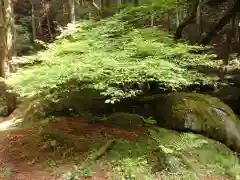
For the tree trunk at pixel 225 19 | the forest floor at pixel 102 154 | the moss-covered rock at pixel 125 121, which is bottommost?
the forest floor at pixel 102 154

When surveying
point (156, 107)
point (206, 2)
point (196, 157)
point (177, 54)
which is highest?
point (206, 2)

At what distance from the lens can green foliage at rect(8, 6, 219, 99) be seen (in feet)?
19.3

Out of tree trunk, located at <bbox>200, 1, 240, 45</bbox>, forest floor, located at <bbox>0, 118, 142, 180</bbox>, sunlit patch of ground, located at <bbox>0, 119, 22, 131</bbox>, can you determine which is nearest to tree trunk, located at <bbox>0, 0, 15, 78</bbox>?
sunlit patch of ground, located at <bbox>0, 119, 22, 131</bbox>

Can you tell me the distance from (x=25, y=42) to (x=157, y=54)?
14472mm

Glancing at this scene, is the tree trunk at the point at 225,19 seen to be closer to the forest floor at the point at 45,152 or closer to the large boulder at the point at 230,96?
the large boulder at the point at 230,96

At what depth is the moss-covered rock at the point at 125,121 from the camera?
769 centimetres

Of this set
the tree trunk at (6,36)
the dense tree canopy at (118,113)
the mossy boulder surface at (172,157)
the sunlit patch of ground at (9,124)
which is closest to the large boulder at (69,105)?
the dense tree canopy at (118,113)

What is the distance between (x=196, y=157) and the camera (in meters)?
6.78

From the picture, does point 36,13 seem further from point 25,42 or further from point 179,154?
point 179,154

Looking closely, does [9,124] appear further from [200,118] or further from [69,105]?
[200,118]

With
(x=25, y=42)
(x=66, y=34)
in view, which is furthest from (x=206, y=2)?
(x=25, y=42)

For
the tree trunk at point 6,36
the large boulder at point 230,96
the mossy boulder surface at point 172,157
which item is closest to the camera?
the mossy boulder surface at point 172,157

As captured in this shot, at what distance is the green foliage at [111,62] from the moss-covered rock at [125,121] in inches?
52.1

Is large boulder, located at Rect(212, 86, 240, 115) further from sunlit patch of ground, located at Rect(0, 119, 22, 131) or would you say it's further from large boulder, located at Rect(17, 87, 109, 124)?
sunlit patch of ground, located at Rect(0, 119, 22, 131)
